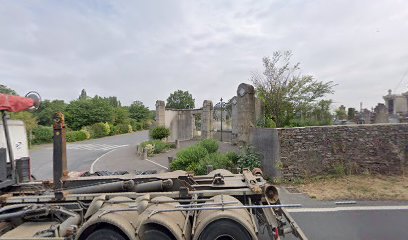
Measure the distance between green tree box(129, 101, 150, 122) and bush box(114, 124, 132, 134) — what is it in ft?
36.6

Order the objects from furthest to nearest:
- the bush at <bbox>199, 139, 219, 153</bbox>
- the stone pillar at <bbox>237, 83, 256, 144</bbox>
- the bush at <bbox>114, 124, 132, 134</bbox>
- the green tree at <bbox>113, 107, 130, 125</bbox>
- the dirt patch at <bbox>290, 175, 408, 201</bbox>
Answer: the green tree at <bbox>113, 107, 130, 125</bbox> < the bush at <bbox>114, 124, 132, 134</bbox> < the bush at <bbox>199, 139, 219, 153</bbox> < the stone pillar at <bbox>237, 83, 256, 144</bbox> < the dirt patch at <bbox>290, 175, 408, 201</bbox>

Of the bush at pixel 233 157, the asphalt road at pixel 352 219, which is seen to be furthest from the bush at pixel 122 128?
the asphalt road at pixel 352 219

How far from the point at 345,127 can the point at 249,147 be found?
3451 millimetres

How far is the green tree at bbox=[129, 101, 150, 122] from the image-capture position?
182 feet

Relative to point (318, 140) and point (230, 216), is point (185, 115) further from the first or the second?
point (230, 216)

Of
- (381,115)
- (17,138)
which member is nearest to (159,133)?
(17,138)

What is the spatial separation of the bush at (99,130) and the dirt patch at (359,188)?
101 feet

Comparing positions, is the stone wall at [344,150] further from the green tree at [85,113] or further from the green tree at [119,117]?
the green tree at [119,117]

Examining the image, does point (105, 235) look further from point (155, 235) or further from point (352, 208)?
point (352, 208)

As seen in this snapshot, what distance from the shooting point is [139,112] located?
185 feet

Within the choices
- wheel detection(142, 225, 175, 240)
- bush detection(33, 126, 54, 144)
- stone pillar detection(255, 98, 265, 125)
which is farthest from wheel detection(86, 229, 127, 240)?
bush detection(33, 126, 54, 144)

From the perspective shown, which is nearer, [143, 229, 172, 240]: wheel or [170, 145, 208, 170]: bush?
[143, 229, 172, 240]: wheel

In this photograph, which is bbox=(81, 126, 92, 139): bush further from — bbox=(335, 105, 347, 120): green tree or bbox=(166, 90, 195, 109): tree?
bbox=(166, 90, 195, 109): tree

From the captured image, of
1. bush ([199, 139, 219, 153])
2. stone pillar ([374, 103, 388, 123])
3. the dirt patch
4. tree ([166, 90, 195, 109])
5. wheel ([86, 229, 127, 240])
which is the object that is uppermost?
tree ([166, 90, 195, 109])
